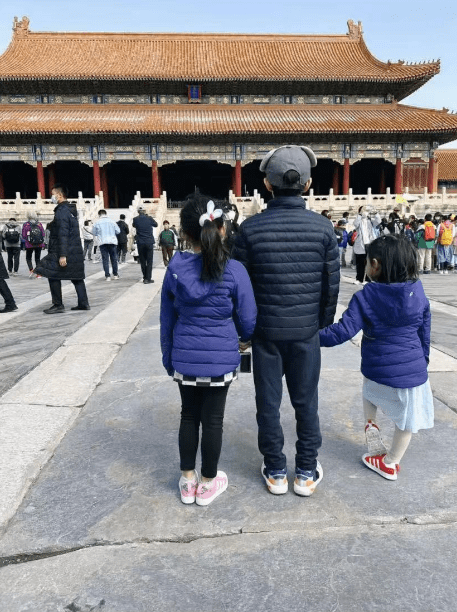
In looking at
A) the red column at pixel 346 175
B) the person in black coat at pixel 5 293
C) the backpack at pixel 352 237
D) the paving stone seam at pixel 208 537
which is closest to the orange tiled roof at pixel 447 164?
the red column at pixel 346 175

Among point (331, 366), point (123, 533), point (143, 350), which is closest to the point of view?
point (123, 533)

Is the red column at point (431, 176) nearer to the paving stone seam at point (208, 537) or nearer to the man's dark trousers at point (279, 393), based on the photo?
the man's dark trousers at point (279, 393)

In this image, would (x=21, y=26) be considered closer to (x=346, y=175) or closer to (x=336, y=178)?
(x=336, y=178)

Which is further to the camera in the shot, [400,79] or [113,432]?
[400,79]

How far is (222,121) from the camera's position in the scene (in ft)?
75.4

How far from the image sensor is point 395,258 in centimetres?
207

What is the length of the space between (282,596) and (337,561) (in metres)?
0.25

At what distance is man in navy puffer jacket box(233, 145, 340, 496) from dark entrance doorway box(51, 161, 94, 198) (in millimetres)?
25557

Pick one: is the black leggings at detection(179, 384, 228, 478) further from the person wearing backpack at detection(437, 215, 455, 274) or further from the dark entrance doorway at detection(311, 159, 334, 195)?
the dark entrance doorway at detection(311, 159, 334, 195)

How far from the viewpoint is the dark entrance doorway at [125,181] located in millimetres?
25875

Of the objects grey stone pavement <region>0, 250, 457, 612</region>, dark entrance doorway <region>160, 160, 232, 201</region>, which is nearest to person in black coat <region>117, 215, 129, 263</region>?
grey stone pavement <region>0, 250, 457, 612</region>

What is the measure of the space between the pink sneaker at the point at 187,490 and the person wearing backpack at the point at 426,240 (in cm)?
896

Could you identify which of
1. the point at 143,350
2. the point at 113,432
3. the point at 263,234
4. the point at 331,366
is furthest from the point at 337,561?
the point at 143,350

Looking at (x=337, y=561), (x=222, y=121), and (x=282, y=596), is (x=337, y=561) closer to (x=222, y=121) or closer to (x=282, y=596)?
(x=282, y=596)
